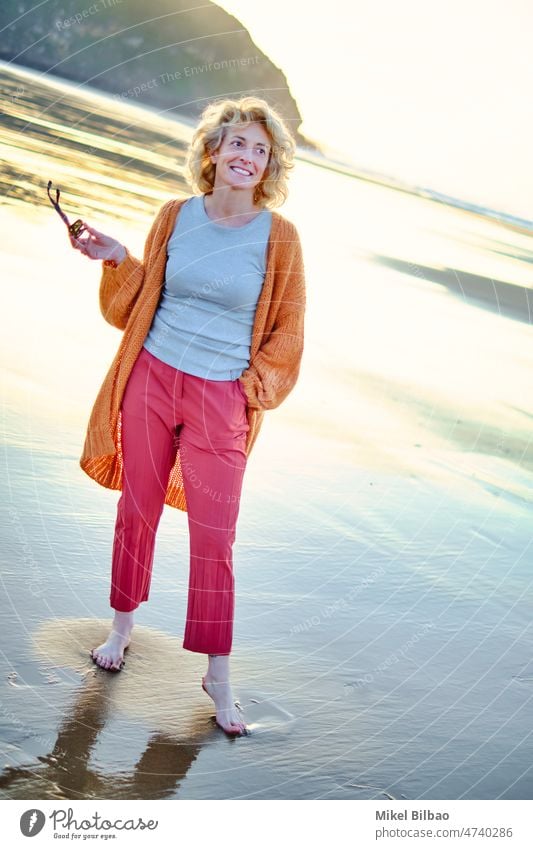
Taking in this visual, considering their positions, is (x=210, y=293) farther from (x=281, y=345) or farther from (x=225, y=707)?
(x=225, y=707)

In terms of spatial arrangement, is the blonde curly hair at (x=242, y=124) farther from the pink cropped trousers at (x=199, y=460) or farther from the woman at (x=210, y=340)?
the pink cropped trousers at (x=199, y=460)

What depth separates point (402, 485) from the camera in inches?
199

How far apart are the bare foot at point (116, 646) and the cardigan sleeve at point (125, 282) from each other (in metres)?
0.84

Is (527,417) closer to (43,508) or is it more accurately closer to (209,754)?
(43,508)

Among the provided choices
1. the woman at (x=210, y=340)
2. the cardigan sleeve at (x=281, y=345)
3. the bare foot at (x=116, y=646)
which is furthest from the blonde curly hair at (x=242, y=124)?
the bare foot at (x=116, y=646)

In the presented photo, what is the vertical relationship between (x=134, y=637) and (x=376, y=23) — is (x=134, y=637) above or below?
below

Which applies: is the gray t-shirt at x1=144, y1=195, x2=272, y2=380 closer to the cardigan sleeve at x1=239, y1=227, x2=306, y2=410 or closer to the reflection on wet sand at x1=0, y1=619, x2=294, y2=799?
the cardigan sleeve at x1=239, y1=227, x2=306, y2=410

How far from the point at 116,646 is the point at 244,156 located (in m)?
1.36

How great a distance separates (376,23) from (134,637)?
10.1ft

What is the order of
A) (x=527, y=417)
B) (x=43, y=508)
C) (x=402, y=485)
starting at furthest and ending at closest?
(x=527, y=417)
(x=402, y=485)
(x=43, y=508)

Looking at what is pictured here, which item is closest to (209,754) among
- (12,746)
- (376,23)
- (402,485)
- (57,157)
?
(12,746)

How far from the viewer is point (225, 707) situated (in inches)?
119

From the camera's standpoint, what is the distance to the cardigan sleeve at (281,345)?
10.2ft
